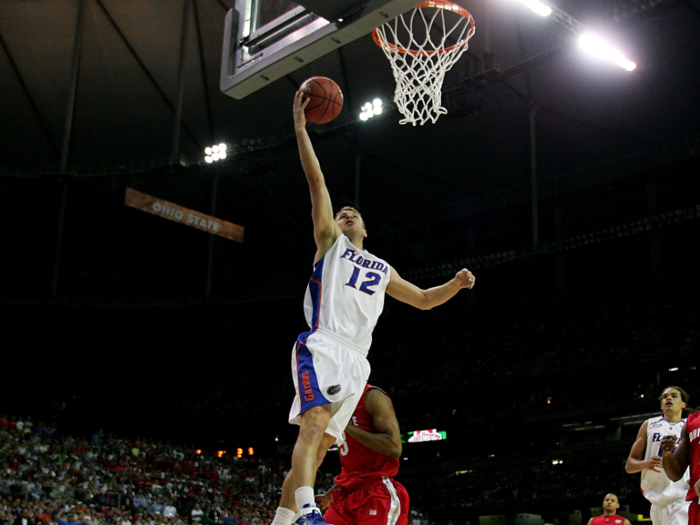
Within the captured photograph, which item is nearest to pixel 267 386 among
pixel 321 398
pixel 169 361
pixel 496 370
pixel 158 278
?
pixel 169 361

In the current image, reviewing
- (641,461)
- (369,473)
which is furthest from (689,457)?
(369,473)

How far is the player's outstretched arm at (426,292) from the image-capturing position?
4945mm

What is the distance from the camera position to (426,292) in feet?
17.0

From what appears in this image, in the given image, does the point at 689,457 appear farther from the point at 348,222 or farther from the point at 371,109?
the point at 371,109

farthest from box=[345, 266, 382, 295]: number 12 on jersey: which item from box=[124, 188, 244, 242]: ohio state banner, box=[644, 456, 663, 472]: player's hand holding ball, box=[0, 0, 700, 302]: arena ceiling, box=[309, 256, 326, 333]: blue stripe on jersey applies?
box=[124, 188, 244, 242]: ohio state banner

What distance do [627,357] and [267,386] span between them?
47.2 feet

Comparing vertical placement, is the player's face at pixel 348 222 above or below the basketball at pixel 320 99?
below

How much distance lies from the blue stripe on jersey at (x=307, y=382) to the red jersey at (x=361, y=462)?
0.76 m

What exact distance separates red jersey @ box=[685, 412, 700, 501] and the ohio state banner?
70.4 ft

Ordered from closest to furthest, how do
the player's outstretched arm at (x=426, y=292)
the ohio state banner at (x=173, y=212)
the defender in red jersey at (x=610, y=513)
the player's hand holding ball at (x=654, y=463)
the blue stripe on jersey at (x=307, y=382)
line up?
the blue stripe on jersey at (x=307, y=382), the player's outstretched arm at (x=426, y=292), the player's hand holding ball at (x=654, y=463), the defender in red jersey at (x=610, y=513), the ohio state banner at (x=173, y=212)

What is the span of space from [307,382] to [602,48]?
17.6 meters

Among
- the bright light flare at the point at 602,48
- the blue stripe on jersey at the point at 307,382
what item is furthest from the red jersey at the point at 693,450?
the bright light flare at the point at 602,48

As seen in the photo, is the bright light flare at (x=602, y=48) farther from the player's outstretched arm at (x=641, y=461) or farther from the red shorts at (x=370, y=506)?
the red shorts at (x=370, y=506)

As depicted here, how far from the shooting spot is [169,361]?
3322cm
